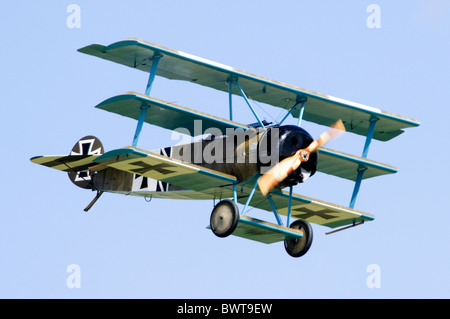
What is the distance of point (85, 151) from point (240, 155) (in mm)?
5909

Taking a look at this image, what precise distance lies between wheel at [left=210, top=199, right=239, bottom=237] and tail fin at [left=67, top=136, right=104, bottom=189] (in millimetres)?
5392

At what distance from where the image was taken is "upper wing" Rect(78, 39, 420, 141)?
2589 cm

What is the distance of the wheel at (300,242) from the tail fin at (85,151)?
19.3ft

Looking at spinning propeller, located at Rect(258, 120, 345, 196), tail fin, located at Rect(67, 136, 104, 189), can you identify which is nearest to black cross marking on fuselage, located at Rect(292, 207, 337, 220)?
spinning propeller, located at Rect(258, 120, 345, 196)

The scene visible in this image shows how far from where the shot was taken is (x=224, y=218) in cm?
2536

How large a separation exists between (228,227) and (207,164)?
1756mm

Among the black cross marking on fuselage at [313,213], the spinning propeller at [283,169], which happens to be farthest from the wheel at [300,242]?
the spinning propeller at [283,169]

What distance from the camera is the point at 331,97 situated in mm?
27594

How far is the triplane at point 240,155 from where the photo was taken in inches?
996

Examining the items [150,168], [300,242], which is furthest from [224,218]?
[300,242]

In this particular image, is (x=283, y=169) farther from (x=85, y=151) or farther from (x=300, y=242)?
(x=85, y=151)

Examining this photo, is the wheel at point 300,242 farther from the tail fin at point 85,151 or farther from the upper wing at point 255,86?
the tail fin at point 85,151
